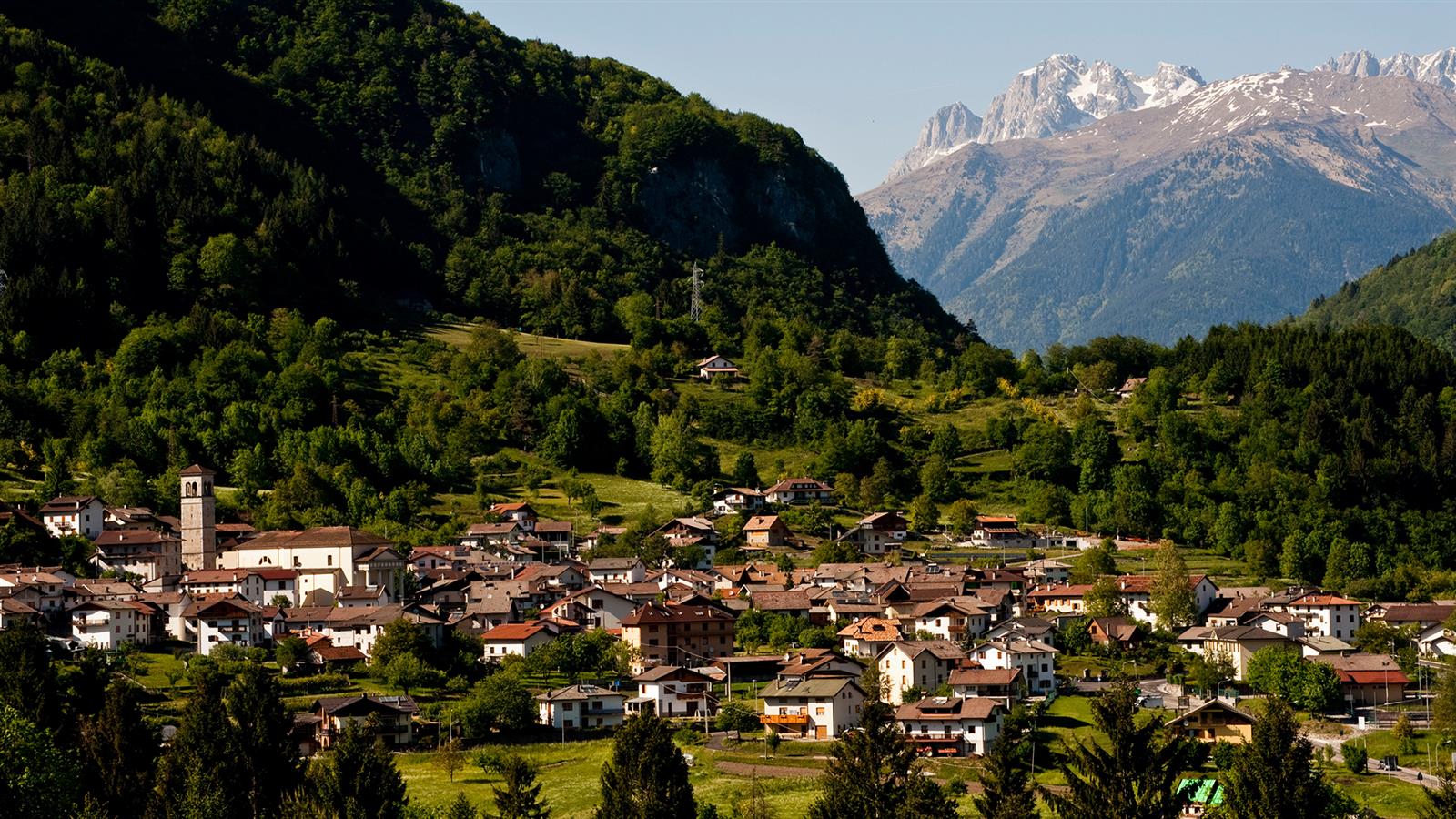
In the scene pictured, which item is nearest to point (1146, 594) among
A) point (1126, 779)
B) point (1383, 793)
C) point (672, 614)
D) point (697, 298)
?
point (672, 614)

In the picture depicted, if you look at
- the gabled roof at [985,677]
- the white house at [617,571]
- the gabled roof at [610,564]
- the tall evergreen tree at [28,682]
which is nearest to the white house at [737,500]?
the gabled roof at [610,564]

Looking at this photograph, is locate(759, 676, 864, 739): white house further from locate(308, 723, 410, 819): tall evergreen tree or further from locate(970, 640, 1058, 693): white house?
locate(308, 723, 410, 819): tall evergreen tree

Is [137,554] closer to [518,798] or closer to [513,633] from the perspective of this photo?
[513,633]

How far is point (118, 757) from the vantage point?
54.6 m

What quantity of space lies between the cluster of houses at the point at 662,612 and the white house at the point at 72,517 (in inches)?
5.4

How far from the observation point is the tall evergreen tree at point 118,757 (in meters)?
Answer: 53.7

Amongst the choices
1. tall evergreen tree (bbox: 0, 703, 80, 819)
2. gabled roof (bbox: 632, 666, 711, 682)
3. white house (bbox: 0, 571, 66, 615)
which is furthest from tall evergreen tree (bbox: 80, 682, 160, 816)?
white house (bbox: 0, 571, 66, 615)

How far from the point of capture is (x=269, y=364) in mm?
139250

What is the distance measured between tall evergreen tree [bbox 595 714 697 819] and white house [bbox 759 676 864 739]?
2054 cm

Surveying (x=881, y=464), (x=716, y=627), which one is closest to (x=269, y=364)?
(x=881, y=464)

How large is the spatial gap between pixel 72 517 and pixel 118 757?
5101cm

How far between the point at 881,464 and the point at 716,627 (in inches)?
1702

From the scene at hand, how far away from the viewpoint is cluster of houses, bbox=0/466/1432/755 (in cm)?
7706

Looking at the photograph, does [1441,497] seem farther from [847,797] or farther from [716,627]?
[847,797]
